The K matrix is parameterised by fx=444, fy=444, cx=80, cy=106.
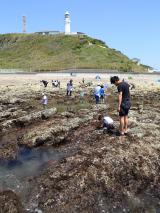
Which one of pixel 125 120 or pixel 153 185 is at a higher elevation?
pixel 125 120

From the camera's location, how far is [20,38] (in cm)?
Result: 15612

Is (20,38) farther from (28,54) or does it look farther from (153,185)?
(153,185)

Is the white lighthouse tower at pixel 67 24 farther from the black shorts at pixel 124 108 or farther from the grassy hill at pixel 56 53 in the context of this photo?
the black shorts at pixel 124 108

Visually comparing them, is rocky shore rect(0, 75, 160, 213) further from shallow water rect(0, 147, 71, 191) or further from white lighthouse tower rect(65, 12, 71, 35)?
white lighthouse tower rect(65, 12, 71, 35)

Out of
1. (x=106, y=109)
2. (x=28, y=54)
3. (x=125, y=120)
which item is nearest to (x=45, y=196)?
(x=125, y=120)

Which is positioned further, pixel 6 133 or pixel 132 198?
pixel 6 133

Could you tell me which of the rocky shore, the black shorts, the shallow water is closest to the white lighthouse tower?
the rocky shore

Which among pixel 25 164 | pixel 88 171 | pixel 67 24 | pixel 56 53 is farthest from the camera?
pixel 67 24

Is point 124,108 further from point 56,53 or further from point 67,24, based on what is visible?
point 67,24

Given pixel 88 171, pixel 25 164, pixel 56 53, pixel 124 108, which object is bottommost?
pixel 56 53

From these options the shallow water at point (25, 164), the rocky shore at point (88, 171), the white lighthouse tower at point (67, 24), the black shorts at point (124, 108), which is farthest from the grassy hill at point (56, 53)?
the black shorts at point (124, 108)

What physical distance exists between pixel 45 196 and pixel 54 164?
298 cm

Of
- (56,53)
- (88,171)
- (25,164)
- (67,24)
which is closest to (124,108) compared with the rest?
(88,171)

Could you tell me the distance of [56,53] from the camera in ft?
450
